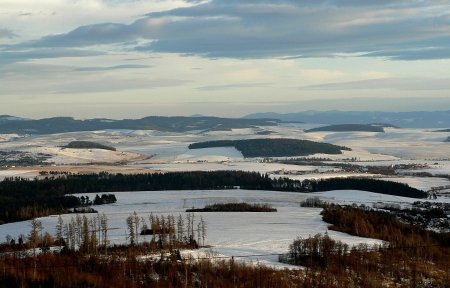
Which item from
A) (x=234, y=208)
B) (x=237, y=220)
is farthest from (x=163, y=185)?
(x=237, y=220)

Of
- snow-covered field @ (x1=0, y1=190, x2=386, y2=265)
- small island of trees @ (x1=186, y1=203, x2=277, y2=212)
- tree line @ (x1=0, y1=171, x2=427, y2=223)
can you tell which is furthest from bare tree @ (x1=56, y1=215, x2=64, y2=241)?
tree line @ (x1=0, y1=171, x2=427, y2=223)

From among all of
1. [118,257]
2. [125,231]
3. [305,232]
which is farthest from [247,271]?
[125,231]

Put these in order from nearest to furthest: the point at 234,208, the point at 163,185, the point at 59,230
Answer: the point at 59,230, the point at 234,208, the point at 163,185

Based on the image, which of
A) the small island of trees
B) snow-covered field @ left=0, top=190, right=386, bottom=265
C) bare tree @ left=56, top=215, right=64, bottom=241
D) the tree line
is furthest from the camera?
the tree line

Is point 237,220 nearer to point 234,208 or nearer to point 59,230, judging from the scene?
point 234,208

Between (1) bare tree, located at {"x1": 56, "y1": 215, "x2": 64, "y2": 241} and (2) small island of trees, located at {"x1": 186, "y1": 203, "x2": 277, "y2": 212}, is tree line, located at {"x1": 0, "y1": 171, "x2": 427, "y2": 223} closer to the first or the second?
(2) small island of trees, located at {"x1": 186, "y1": 203, "x2": 277, "y2": 212}

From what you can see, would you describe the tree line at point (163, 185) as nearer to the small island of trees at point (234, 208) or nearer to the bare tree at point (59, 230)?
the small island of trees at point (234, 208)

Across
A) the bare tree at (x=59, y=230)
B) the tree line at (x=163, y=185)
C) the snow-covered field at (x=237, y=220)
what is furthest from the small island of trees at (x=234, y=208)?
the tree line at (x=163, y=185)

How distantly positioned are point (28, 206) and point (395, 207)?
56.8 meters

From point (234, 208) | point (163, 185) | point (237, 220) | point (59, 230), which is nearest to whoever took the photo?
point (59, 230)

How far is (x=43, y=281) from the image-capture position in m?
49.6

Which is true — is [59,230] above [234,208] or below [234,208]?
above

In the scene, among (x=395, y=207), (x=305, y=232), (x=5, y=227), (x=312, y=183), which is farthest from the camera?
(x=312, y=183)

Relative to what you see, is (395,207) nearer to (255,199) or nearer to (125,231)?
(255,199)
